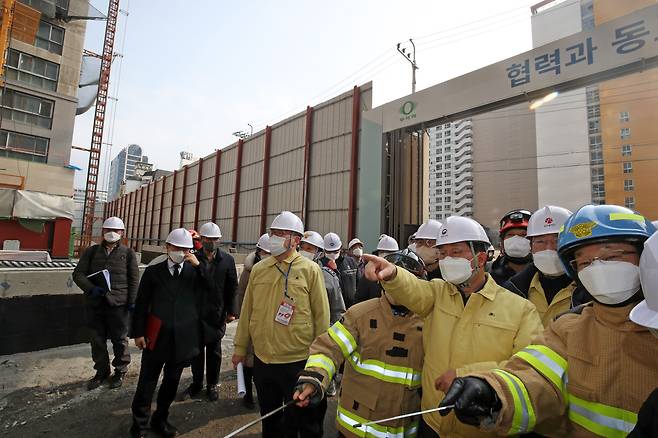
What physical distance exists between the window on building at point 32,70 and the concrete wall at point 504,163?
1772 inches

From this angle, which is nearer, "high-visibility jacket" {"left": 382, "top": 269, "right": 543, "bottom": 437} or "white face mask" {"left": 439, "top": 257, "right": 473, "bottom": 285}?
"high-visibility jacket" {"left": 382, "top": 269, "right": 543, "bottom": 437}

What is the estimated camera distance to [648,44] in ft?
20.7

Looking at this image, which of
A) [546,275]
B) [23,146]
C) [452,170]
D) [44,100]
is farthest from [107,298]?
[452,170]

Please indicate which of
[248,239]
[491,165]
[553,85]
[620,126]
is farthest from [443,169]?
[553,85]

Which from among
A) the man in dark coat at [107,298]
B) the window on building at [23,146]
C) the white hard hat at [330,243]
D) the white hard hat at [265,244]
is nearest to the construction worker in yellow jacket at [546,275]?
the white hard hat at [265,244]

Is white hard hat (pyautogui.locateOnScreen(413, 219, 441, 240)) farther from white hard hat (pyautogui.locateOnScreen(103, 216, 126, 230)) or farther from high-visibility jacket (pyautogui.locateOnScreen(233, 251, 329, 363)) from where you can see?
white hard hat (pyautogui.locateOnScreen(103, 216, 126, 230))

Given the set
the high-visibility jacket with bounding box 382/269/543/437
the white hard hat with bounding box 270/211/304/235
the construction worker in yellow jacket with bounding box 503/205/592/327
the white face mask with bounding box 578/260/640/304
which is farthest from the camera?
the white hard hat with bounding box 270/211/304/235

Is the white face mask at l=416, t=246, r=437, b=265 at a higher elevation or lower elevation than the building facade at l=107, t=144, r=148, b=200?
lower

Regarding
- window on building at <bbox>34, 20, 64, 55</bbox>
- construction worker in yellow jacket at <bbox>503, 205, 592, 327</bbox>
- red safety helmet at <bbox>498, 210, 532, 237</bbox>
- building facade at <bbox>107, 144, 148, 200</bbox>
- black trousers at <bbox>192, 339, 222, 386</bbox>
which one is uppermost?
building facade at <bbox>107, 144, 148, 200</bbox>

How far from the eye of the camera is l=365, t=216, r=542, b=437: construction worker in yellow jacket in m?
1.60

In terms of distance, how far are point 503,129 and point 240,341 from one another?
60543 millimetres

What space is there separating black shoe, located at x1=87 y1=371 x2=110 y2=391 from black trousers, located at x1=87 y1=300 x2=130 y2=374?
0.04 m

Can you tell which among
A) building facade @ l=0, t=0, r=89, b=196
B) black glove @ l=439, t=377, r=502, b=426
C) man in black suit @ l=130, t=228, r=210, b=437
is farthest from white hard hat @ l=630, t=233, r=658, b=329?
building facade @ l=0, t=0, r=89, b=196

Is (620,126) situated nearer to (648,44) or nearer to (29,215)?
(648,44)
